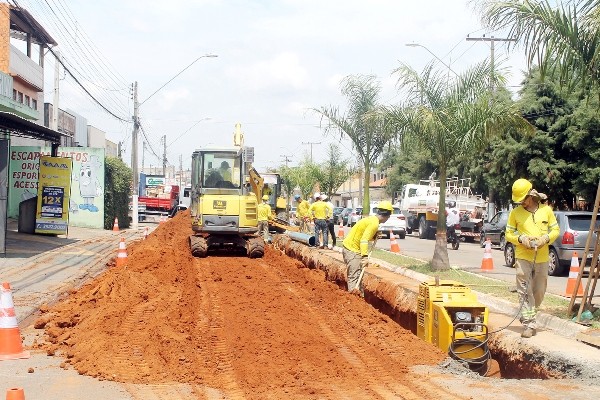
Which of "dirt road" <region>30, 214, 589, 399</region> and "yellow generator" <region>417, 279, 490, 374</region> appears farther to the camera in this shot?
"yellow generator" <region>417, 279, 490, 374</region>

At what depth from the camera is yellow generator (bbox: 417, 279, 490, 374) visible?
8055 millimetres

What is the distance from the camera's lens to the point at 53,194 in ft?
80.5

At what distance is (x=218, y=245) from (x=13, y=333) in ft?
47.6

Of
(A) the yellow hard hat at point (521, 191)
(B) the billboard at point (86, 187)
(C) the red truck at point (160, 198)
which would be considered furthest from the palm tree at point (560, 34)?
(C) the red truck at point (160, 198)

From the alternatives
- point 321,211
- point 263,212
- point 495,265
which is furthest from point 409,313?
point 263,212

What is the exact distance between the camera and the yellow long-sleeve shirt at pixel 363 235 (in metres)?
11.6

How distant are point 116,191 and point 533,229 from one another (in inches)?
1087

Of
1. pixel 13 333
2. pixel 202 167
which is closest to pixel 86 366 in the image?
pixel 13 333

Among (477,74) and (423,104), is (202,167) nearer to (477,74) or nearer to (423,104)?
(423,104)

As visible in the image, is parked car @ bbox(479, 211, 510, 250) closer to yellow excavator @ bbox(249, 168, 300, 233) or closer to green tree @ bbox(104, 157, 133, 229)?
yellow excavator @ bbox(249, 168, 300, 233)

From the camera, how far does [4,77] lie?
1061 inches

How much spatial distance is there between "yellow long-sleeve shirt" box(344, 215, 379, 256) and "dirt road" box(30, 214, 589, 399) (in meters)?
0.88

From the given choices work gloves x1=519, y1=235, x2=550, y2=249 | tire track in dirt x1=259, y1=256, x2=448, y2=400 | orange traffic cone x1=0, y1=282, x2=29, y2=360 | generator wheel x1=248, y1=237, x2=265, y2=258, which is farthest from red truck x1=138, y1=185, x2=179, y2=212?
work gloves x1=519, y1=235, x2=550, y2=249

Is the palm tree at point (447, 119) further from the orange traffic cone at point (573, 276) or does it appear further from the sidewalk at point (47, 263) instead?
the sidewalk at point (47, 263)
